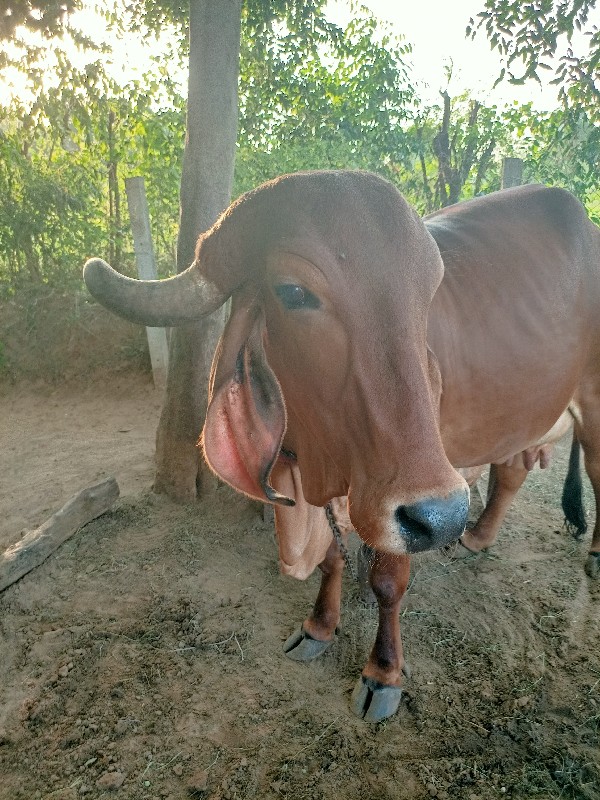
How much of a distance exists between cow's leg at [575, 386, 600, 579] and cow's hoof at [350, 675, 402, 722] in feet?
5.33

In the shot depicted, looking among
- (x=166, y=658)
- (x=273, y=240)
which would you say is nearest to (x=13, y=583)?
(x=166, y=658)

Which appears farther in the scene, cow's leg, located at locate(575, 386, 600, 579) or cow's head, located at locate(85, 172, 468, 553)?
cow's leg, located at locate(575, 386, 600, 579)

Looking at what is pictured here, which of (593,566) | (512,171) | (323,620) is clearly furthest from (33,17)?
(593,566)

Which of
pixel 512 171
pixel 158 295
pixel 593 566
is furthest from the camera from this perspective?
pixel 512 171

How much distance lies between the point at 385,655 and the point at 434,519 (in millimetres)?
1350

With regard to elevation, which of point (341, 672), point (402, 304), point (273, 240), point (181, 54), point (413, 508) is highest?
point (181, 54)

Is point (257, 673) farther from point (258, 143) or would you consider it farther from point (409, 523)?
point (258, 143)

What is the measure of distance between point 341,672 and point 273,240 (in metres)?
2.01

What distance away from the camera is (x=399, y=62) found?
5.93m

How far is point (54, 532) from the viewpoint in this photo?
3.20 meters

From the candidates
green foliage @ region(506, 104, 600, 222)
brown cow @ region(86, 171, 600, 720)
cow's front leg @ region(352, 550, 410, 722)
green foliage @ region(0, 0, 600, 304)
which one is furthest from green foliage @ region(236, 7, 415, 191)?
cow's front leg @ region(352, 550, 410, 722)

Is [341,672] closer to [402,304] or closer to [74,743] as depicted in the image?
[74,743]

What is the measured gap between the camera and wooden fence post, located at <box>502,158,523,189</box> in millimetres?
5051

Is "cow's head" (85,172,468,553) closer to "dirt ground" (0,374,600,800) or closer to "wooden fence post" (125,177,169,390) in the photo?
"dirt ground" (0,374,600,800)
